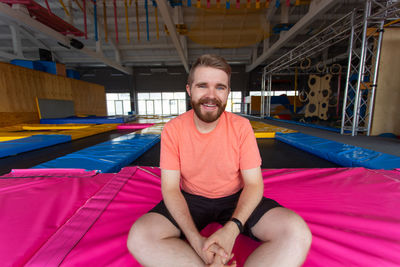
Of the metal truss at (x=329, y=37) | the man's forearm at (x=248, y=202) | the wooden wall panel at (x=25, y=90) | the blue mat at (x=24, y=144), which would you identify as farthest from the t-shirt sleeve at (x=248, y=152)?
the wooden wall panel at (x=25, y=90)

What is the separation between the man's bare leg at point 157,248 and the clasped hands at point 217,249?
0.04m

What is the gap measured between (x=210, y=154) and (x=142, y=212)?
582mm

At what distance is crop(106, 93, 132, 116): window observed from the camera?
16688mm

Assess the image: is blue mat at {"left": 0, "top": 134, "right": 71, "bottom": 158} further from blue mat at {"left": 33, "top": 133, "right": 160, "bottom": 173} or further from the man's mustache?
the man's mustache

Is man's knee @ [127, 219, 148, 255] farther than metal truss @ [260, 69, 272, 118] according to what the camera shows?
No

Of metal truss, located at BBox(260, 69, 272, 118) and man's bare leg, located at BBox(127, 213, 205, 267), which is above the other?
metal truss, located at BBox(260, 69, 272, 118)

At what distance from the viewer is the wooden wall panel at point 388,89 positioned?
4.41 m

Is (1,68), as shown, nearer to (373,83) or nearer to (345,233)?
(345,233)

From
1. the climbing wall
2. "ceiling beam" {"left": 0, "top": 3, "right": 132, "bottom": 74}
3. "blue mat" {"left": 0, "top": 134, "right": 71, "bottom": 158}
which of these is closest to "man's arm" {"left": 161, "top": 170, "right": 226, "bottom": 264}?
"blue mat" {"left": 0, "top": 134, "right": 71, "bottom": 158}

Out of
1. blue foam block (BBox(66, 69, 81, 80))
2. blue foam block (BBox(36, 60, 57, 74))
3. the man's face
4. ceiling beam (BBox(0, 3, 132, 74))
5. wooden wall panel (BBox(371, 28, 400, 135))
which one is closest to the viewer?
the man's face

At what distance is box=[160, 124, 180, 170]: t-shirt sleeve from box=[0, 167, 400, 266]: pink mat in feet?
1.28

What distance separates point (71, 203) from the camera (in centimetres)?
125

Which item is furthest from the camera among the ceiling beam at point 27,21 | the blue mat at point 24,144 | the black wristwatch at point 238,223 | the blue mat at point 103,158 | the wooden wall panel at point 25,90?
the wooden wall panel at point 25,90

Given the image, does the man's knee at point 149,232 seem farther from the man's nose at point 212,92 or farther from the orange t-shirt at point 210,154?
the man's nose at point 212,92
